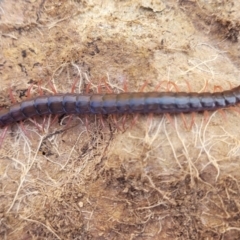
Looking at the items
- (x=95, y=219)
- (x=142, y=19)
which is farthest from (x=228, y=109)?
(x=95, y=219)

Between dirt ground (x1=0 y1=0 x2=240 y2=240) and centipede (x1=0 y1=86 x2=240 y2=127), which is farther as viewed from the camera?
centipede (x1=0 y1=86 x2=240 y2=127)

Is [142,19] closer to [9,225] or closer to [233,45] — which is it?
[233,45]

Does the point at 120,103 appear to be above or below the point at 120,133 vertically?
above

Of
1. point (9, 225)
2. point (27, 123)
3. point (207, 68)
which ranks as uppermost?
point (207, 68)

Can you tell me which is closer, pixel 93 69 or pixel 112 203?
pixel 112 203
